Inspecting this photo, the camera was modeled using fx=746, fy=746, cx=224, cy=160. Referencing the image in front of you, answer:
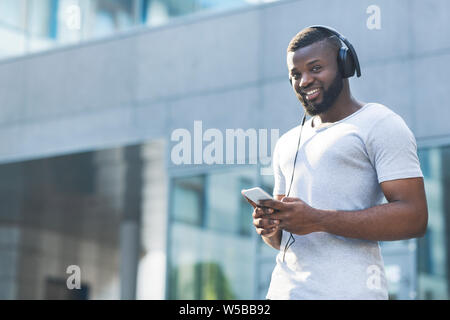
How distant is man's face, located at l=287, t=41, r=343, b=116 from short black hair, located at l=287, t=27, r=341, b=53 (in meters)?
0.01

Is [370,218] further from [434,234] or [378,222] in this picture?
[434,234]

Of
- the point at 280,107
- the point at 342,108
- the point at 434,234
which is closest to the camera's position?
the point at 342,108

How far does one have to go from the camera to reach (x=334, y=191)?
7.12ft

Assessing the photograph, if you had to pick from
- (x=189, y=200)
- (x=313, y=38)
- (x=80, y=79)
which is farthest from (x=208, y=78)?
(x=313, y=38)

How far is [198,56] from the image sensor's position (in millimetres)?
10398

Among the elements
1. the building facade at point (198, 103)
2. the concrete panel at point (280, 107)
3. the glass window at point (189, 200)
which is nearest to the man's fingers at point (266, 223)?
the building facade at point (198, 103)

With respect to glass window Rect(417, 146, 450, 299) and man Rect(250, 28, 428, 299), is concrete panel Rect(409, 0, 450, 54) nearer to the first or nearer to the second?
glass window Rect(417, 146, 450, 299)

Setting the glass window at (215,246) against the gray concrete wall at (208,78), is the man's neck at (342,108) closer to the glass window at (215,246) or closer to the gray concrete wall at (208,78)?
the gray concrete wall at (208,78)

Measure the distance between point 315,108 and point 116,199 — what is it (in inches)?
519

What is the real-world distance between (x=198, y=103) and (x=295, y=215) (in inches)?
327

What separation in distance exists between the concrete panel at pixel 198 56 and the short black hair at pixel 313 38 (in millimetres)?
7618

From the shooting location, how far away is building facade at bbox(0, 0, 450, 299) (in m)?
8.69

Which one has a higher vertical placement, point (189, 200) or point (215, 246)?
point (189, 200)

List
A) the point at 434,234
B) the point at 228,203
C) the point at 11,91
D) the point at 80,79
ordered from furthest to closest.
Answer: the point at 11,91 < the point at 80,79 < the point at 228,203 < the point at 434,234
